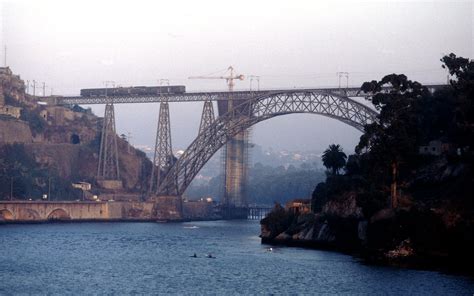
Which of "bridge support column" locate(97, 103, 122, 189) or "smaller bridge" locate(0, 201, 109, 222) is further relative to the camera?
"bridge support column" locate(97, 103, 122, 189)

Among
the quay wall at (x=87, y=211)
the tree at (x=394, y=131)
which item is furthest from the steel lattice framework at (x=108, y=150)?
the tree at (x=394, y=131)

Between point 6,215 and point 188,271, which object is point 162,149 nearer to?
point 6,215

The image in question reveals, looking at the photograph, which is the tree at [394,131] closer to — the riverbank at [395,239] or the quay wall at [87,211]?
the riverbank at [395,239]

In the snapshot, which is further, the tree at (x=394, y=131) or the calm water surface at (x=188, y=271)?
the tree at (x=394, y=131)

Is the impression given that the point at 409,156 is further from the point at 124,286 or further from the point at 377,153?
the point at 124,286

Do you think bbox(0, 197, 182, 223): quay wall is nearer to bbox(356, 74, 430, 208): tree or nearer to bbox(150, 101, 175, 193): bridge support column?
bbox(150, 101, 175, 193): bridge support column

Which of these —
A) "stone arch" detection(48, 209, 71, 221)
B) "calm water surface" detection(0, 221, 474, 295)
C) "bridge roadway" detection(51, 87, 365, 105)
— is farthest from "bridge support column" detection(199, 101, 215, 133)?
"calm water surface" detection(0, 221, 474, 295)
